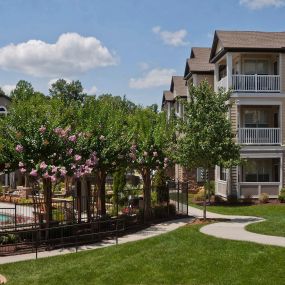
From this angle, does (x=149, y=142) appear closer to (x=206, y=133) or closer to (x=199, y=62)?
(x=206, y=133)

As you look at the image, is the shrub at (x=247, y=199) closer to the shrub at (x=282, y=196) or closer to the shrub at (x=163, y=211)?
the shrub at (x=282, y=196)

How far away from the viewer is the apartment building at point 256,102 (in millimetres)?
29469

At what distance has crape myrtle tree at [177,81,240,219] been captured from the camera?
21281 millimetres

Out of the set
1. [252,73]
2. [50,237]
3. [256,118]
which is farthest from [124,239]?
[252,73]

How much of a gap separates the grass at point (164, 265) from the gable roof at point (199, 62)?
23.1 meters

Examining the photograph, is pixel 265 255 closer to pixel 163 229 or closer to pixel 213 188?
pixel 163 229

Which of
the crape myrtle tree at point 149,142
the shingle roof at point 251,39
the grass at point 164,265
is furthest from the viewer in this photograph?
the shingle roof at point 251,39

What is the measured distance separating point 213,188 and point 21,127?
18.0m

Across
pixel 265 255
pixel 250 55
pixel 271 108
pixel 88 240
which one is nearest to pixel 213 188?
pixel 271 108

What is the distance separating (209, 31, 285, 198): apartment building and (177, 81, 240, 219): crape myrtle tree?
7.28 metres

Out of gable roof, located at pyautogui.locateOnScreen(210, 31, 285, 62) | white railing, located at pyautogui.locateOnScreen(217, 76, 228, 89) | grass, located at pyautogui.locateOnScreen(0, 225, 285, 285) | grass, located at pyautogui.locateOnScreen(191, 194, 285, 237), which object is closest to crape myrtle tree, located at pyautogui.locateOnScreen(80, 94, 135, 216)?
grass, located at pyautogui.locateOnScreen(0, 225, 285, 285)

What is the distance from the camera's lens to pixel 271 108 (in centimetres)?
3206

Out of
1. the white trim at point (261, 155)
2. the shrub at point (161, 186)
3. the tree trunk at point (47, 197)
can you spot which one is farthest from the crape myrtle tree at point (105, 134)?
the white trim at point (261, 155)

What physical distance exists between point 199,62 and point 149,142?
18708 millimetres
